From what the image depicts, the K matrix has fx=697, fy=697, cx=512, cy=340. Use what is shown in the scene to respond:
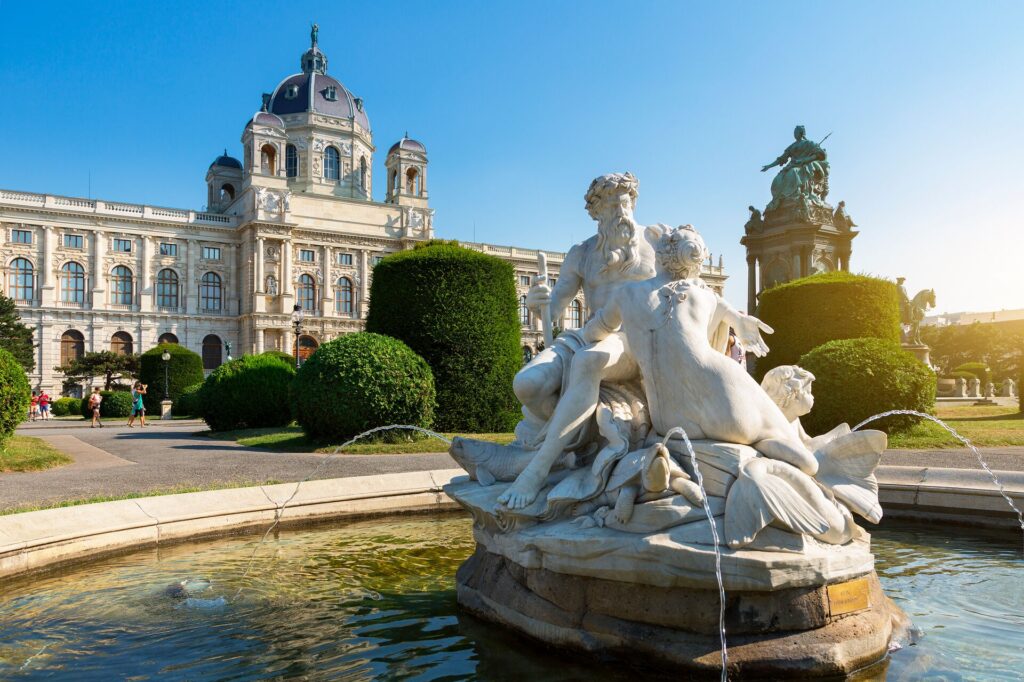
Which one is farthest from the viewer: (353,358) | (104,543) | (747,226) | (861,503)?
(747,226)

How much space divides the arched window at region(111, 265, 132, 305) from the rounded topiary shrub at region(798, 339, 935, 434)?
48897 mm

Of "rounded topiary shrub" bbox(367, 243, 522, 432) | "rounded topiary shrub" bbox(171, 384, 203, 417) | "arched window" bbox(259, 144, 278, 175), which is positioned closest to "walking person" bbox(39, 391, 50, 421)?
"rounded topiary shrub" bbox(171, 384, 203, 417)

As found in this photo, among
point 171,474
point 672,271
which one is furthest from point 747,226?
point 672,271

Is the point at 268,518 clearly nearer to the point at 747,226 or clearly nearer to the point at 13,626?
the point at 13,626

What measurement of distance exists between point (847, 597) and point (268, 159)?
189 ft

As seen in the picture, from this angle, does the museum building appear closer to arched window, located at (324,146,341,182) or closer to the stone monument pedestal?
arched window, located at (324,146,341,182)

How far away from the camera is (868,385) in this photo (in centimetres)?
1092

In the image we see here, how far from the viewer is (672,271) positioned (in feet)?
11.0

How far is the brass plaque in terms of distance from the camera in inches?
107

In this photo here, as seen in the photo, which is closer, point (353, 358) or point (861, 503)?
point (861, 503)

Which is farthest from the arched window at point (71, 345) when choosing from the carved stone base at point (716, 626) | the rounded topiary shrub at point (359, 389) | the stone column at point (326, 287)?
the carved stone base at point (716, 626)

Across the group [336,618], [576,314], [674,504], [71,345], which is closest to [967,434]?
[674,504]

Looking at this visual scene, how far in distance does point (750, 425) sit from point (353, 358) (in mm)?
9493

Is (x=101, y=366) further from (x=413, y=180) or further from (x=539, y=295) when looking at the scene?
(x=539, y=295)
